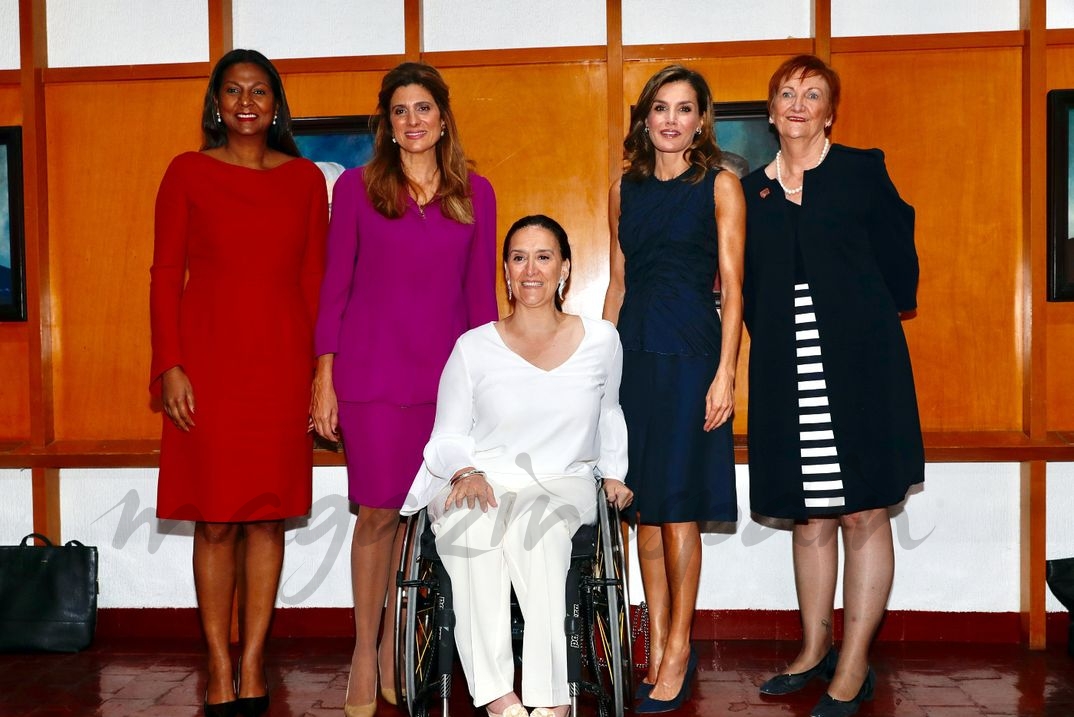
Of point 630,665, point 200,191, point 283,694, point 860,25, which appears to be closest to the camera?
point 630,665

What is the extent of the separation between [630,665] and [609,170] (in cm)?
195

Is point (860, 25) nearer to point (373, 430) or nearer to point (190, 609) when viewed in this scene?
point (373, 430)

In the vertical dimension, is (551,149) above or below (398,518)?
above

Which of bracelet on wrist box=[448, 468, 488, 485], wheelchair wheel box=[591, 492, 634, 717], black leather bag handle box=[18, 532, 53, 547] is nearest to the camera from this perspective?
wheelchair wheel box=[591, 492, 634, 717]

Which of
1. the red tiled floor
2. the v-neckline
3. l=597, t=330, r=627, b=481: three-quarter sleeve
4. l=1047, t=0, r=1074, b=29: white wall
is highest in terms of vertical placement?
l=1047, t=0, r=1074, b=29: white wall

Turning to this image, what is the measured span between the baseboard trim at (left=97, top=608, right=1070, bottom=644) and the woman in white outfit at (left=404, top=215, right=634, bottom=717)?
135 centimetres

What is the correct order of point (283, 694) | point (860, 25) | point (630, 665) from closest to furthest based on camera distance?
1. point (630, 665)
2. point (283, 694)
3. point (860, 25)

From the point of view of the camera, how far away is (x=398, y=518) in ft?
9.96

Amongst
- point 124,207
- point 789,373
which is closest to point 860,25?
point 789,373

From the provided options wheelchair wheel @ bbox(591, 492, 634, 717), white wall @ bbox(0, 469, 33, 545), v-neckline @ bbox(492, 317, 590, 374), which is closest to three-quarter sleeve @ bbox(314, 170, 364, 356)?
v-neckline @ bbox(492, 317, 590, 374)

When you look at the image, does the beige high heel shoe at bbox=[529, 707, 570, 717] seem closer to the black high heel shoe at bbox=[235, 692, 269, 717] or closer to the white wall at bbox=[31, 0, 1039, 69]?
the black high heel shoe at bbox=[235, 692, 269, 717]

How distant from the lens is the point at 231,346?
288cm

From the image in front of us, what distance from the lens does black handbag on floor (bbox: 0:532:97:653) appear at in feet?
12.1

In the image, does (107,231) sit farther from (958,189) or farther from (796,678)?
(958,189)
